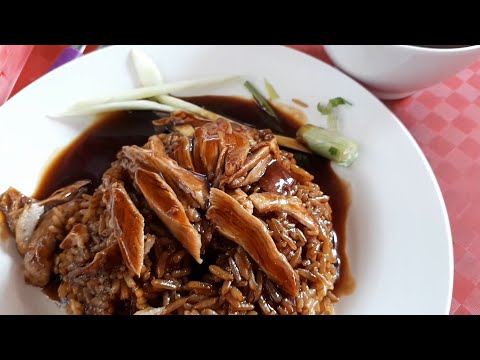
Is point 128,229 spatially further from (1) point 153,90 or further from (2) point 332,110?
(2) point 332,110

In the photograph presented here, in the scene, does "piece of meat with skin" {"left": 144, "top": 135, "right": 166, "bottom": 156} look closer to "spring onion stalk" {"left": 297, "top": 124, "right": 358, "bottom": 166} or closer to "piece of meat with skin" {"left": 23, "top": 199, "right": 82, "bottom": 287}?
"piece of meat with skin" {"left": 23, "top": 199, "right": 82, "bottom": 287}

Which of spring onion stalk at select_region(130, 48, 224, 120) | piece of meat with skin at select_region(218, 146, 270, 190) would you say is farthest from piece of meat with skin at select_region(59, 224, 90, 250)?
spring onion stalk at select_region(130, 48, 224, 120)

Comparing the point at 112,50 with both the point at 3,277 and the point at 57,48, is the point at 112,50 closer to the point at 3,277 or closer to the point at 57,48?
the point at 57,48

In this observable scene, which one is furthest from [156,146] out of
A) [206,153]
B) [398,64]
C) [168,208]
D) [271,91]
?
[398,64]

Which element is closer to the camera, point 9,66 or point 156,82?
point 156,82

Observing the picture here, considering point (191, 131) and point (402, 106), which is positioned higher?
point (191, 131)
